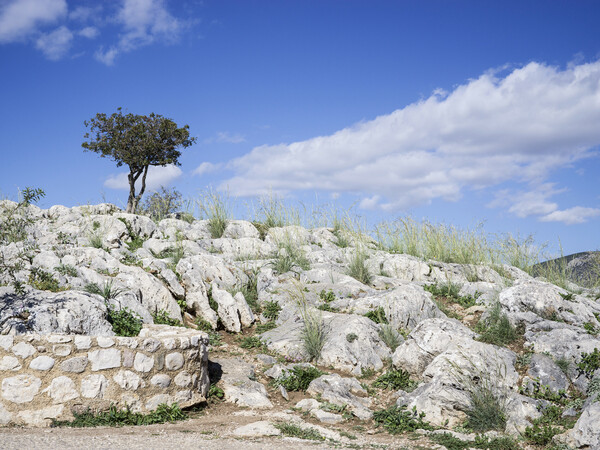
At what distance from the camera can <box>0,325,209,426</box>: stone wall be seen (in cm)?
661

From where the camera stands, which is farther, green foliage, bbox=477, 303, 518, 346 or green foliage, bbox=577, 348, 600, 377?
green foliage, bbox=477, 303, 518, 346

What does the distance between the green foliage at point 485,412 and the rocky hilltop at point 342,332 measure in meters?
0.02

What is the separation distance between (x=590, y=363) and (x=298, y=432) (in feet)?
15.4

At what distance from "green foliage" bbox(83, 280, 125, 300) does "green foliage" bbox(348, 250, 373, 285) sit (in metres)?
5.95

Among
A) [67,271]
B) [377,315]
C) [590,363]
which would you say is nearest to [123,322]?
[67,271]

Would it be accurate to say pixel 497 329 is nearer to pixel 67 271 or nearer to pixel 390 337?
pixel 390 337

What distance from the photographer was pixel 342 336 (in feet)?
30.2

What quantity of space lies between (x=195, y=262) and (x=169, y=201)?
17.1 m

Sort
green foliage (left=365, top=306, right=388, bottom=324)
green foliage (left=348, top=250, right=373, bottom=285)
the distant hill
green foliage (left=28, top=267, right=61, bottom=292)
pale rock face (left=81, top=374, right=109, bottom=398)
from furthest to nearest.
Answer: the distant hill
green foliage (left=348, top=250, right=373, bottom=285)
green foliage (left=365, top=306, right=388, bottom=324)
green foliage (left=28, top=267, right=61, bottom=292)
pale rock face (left=81, top=374, right=109, bottom=398)

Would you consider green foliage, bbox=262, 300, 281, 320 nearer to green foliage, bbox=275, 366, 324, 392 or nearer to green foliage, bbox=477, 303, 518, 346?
green foliage, bbox=275, 366, 324, 392

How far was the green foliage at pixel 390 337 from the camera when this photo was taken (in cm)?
948

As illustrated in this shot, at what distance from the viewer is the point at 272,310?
1110cm

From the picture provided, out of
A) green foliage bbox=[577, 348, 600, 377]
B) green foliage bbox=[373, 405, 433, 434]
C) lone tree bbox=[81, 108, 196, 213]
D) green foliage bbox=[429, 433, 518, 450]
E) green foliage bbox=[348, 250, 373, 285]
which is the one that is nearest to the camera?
green foliage bbox=[429, 433, 518, 450]

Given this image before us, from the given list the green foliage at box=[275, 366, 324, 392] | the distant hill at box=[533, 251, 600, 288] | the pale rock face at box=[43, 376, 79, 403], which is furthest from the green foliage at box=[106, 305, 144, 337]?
the distant hill at box=[533, 251, 600, 288]
